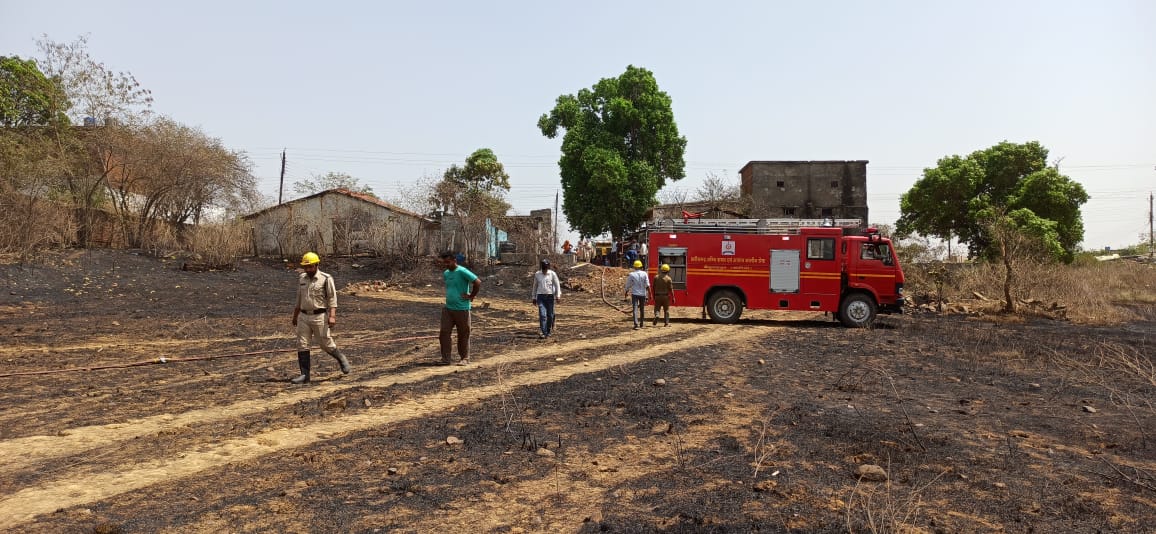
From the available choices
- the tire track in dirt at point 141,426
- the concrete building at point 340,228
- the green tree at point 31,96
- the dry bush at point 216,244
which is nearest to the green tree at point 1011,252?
the tire track in dirt at point 141,426

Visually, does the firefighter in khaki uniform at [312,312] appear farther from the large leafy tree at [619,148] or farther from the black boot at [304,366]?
the large leafy tree at [619,148]

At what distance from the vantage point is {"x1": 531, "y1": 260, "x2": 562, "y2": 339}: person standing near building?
1305cm

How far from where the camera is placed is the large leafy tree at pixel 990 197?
96.7ft

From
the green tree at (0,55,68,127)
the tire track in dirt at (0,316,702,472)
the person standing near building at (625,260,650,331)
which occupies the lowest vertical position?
the tire track in dirt at (0,316,702,472)

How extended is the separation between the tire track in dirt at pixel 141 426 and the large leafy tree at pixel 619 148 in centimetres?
3049

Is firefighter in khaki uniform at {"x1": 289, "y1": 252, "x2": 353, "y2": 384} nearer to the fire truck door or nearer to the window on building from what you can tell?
the fire truck door

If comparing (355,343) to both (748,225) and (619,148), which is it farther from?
(619,148)

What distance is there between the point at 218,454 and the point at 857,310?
15.5 m

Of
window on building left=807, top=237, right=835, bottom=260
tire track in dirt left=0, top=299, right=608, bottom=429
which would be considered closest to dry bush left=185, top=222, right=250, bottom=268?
tire track in dirt left=0, top=299, right=608, bottom=429

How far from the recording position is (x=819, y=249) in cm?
1683

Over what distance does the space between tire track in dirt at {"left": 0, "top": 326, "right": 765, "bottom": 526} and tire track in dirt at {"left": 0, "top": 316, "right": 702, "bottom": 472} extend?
18 centimetres

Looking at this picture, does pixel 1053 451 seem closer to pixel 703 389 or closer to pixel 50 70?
pixel 703 389

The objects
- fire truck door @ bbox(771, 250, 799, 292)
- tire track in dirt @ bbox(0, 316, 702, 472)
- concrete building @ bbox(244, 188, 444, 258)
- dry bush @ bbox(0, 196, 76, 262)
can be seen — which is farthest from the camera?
concrete building @ bbox(244, 188, 444, 258)

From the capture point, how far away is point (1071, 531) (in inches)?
148
